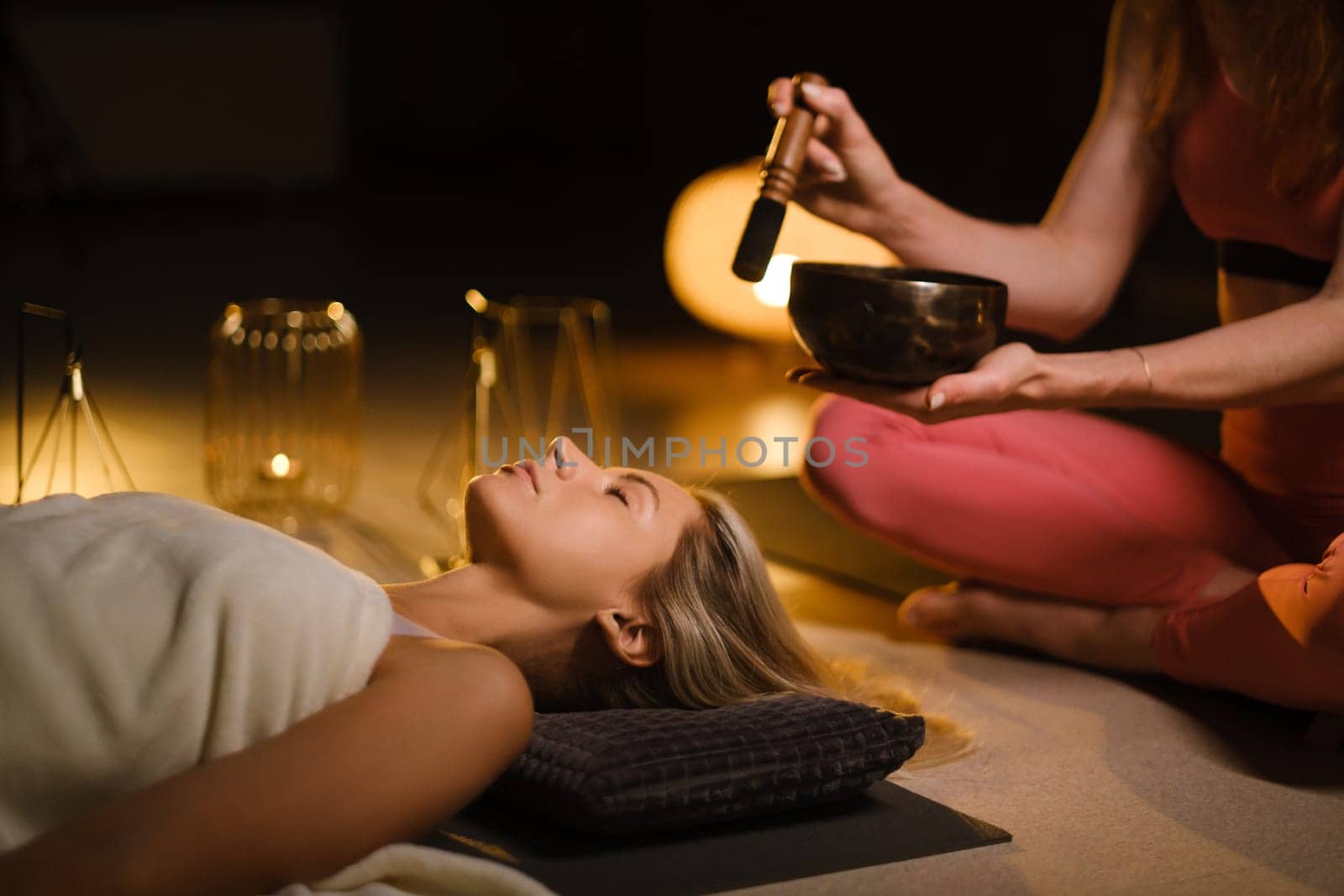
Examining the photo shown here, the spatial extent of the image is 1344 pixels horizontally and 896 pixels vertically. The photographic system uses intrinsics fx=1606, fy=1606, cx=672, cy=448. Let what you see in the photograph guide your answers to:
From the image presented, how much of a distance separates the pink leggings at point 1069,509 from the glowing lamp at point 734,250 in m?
1.35

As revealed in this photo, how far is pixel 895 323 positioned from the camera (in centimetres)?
169

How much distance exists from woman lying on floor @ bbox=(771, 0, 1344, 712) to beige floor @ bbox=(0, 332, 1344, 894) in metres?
0.07

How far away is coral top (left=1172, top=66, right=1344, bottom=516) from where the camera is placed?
1948 millimetres

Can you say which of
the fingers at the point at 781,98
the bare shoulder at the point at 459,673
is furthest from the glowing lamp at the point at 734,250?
the bare shoulder at the point at 459,673

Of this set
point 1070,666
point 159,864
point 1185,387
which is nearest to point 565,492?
point 159,864

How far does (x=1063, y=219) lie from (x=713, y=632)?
37.7 inches

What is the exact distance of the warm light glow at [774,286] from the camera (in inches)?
149

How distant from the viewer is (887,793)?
5.31 ft

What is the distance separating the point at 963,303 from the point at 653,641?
0.48m

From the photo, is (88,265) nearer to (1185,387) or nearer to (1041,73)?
(1041,73)

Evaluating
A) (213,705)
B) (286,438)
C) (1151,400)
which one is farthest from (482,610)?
(286,438)

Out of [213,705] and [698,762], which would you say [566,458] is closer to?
[698,762]

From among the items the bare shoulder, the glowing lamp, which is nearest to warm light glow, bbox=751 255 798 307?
the glowing lamp

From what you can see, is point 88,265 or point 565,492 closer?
point 565,492
